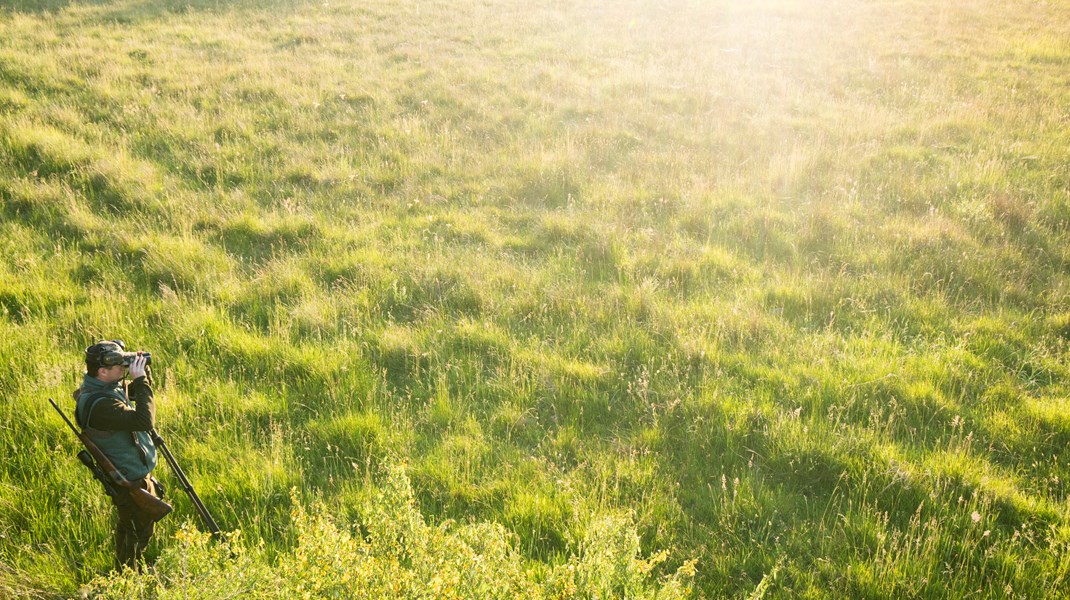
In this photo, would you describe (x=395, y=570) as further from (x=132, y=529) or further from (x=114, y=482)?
(x=132, y=529)

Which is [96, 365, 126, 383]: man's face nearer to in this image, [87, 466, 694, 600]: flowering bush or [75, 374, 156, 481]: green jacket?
[75, 374, 156, 481]: green jacket

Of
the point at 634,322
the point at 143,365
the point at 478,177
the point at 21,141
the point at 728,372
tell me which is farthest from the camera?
the point at 478,177

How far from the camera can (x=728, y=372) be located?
17.6ft

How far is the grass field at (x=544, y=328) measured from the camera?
3635mm

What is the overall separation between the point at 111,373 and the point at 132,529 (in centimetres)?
88

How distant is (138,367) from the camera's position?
3.10m

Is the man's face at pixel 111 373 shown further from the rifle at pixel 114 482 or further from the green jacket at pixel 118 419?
the rifle at pixel 114 482

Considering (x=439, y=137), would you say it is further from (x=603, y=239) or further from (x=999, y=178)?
(x=999, y=178)

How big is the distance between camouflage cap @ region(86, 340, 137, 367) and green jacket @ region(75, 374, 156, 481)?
11cm

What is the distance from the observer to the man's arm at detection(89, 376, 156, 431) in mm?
3084

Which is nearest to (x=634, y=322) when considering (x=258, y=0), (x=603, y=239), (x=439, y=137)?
(x=603, y=239)

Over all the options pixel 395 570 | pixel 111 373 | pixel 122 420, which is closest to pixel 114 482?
pixel 122 420

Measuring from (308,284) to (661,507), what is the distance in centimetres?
420

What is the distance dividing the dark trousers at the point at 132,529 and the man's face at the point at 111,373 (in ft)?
1.84
